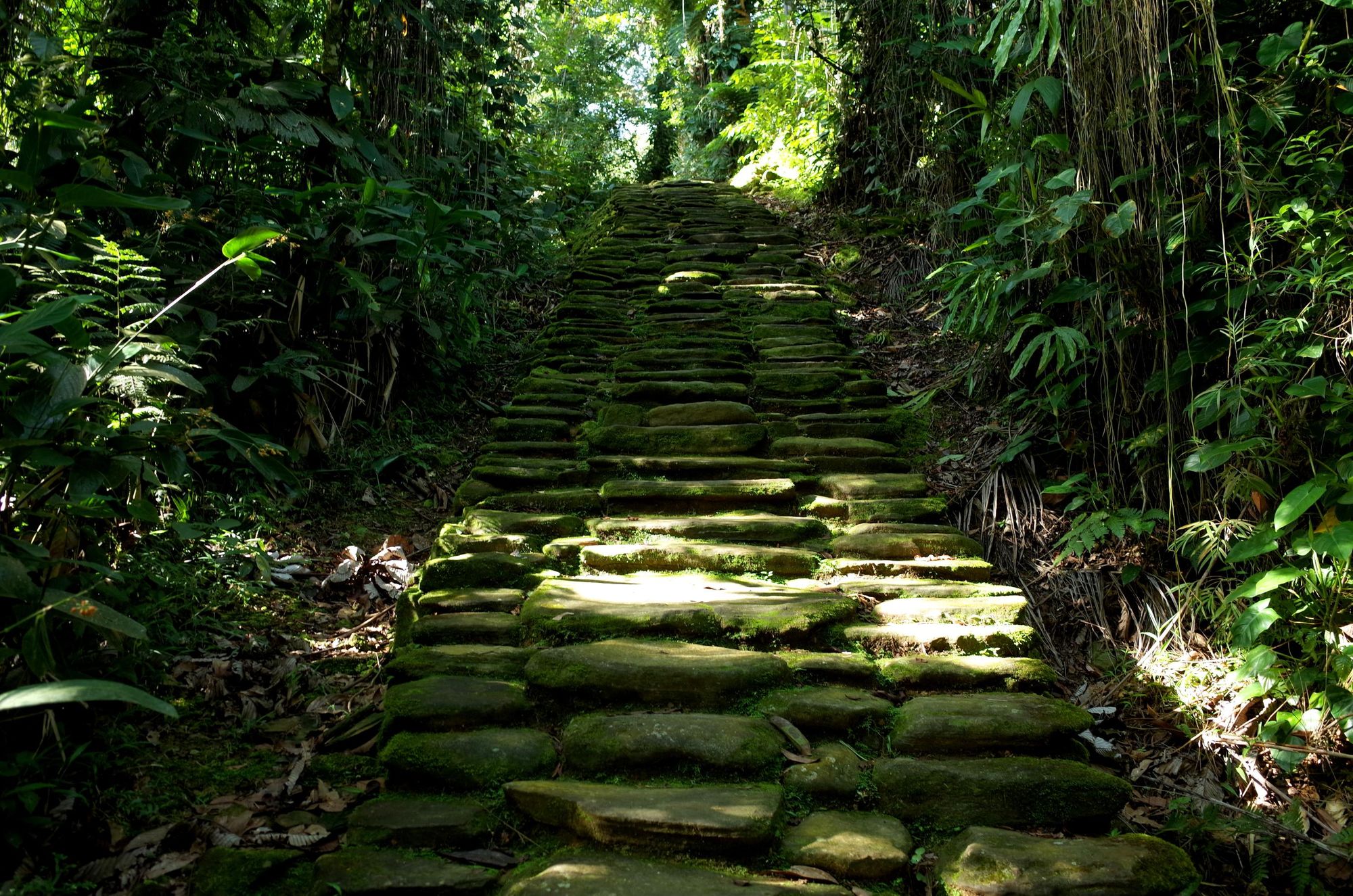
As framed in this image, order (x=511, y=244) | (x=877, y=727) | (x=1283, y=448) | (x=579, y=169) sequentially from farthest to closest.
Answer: (x=579, y=169)
(x=511, y=244)
(x=1283, y=448)
(x=877, y=727)

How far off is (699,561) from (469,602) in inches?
32.6

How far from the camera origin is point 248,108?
340 centimetres

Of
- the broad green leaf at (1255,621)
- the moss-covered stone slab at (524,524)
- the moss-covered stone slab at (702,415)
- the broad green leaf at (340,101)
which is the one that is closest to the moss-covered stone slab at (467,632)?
the moss-covered stone slab at (524,524)

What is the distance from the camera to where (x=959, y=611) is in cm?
263

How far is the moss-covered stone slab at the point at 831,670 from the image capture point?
93.3 inches

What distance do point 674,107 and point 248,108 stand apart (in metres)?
12.4

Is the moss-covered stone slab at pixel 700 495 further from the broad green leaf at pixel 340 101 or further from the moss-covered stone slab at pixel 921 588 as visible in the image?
the broad green leaf at pixel 340 101

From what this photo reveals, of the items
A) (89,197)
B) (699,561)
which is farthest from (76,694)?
(699,561)

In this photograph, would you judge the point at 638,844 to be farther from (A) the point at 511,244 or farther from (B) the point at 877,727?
(A) the point at 511,244

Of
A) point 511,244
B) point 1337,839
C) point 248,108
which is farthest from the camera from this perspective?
point 511,244

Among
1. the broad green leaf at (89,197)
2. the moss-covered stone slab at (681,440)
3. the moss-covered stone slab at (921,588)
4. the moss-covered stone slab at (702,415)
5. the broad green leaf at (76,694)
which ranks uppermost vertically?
the broad green leaf at (89,197)

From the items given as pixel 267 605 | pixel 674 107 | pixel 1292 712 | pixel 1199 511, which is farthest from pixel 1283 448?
pixel 674 107

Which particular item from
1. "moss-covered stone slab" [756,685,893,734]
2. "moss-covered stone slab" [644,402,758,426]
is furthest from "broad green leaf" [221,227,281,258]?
"moss-covered stone slab" [644,402,758,426]

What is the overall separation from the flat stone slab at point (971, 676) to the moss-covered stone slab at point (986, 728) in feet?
0.40
